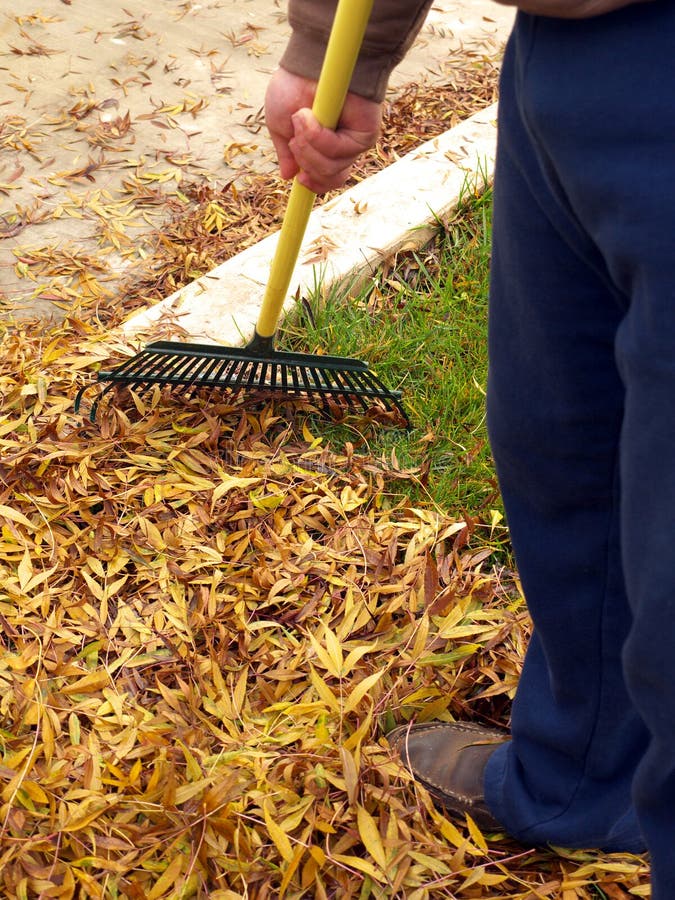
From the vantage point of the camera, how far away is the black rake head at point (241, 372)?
223cm

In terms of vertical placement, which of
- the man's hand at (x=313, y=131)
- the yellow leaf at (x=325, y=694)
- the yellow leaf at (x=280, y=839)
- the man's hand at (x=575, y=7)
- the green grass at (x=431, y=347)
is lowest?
the yellow leaf at (x=280, y=839)

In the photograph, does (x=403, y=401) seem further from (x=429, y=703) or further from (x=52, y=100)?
(x=52, y=100)

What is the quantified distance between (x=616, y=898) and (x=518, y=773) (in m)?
0.30

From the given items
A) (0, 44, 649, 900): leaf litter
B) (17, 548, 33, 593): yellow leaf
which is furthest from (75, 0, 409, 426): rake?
(17, 548, 33, 593): yellow leaf

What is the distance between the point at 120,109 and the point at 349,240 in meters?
1.56

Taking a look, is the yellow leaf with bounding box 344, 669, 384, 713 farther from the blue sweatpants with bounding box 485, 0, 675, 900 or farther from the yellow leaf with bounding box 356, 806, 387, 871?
the blue sweatpants with bounding box 485, 0, 675, 900

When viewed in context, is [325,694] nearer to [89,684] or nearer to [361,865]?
[361,865]

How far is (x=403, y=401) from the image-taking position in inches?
→ 97.9

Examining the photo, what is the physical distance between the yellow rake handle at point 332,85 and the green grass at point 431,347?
54 cm

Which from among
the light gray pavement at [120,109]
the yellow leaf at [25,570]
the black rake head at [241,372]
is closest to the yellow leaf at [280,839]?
the yellow leaf at [25,570]

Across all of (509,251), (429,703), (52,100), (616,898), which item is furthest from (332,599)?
(52,100)

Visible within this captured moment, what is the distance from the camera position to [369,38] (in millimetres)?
1571

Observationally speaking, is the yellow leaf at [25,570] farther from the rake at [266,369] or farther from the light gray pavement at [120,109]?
the light gray pavement at [120,109]

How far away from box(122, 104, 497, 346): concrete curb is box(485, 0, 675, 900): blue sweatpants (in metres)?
1.44
